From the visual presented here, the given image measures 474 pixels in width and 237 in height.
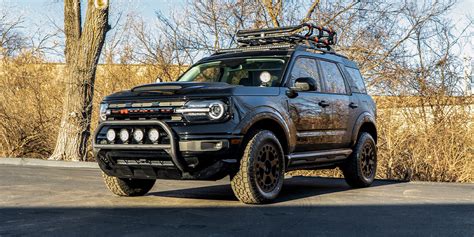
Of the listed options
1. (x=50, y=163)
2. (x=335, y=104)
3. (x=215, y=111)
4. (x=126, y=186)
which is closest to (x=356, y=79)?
(x=335, y=104)

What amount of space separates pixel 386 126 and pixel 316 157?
5395 mm

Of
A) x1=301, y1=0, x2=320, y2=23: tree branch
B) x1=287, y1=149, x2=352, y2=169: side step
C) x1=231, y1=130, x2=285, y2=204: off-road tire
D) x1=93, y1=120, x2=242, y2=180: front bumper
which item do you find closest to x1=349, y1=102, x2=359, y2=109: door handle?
x1=287, y1=149, x2=352, y2=169: side step

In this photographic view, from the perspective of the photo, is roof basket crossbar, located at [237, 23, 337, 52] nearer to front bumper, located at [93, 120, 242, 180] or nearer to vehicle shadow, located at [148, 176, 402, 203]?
vehicle shadow, located at [148, 176, 402, 203]

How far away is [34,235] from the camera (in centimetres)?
489

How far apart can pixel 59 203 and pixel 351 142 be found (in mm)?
4401

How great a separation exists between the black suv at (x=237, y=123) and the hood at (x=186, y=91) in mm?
12

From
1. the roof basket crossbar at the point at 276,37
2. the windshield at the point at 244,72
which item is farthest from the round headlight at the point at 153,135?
the roof basket crossbar at the point at 276,37

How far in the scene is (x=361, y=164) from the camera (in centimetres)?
927

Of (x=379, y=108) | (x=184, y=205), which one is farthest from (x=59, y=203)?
(x=379, y=108)

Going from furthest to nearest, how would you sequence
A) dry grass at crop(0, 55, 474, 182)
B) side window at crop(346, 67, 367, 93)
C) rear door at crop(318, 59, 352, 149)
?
dry grass at crop(0, 55, 474, 182) → side window at crop(346, 67, 367, 93) → rear door at crop(318, 59, 352, 149)

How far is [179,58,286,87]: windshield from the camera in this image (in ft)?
24.9

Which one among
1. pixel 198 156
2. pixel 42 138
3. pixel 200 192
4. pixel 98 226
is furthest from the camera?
pixel 42 138

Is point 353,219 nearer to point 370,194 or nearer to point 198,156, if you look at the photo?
point 198,156

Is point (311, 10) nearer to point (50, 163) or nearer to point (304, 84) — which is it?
point (50, 163)
